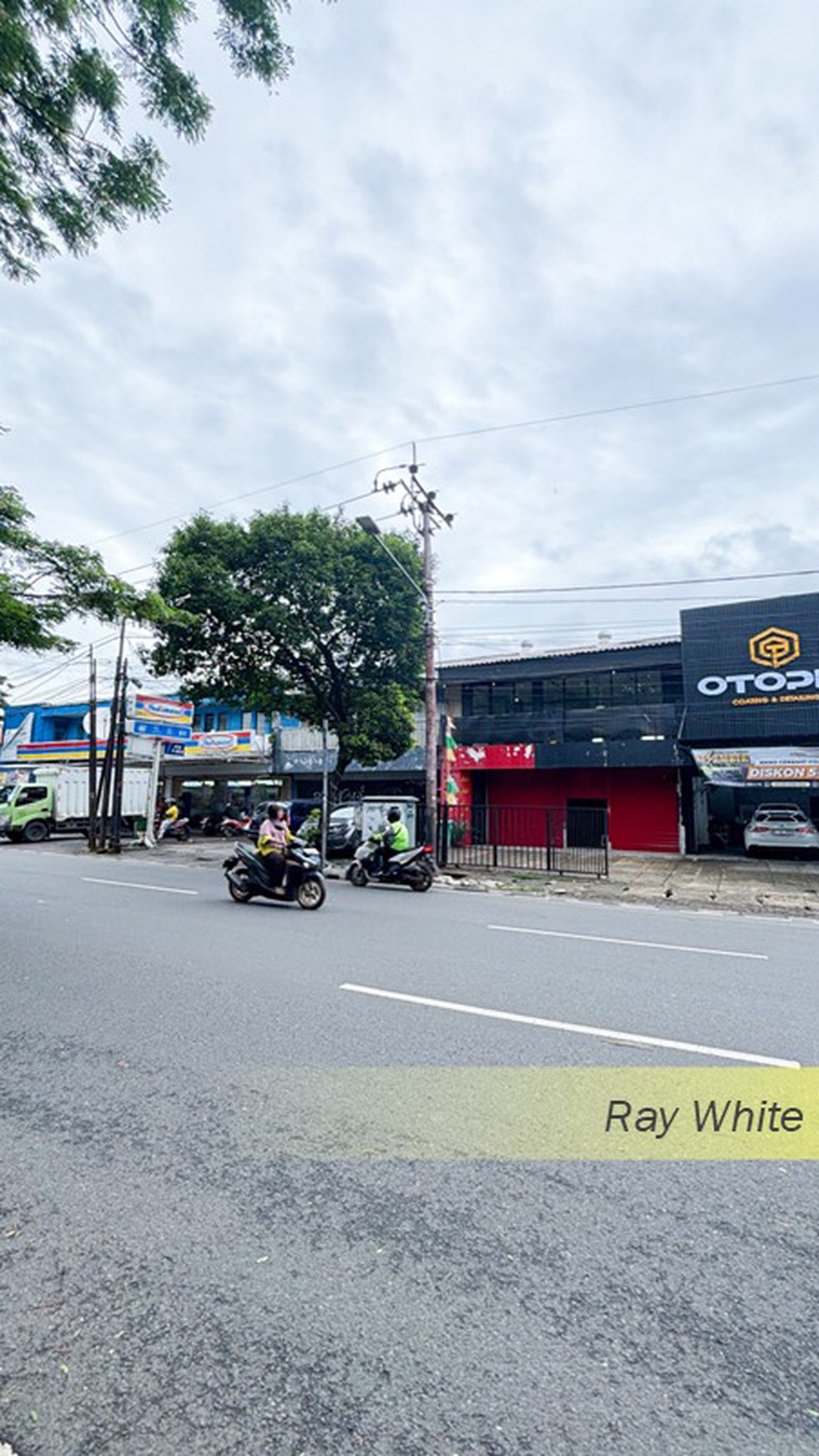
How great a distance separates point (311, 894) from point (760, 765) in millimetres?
13758

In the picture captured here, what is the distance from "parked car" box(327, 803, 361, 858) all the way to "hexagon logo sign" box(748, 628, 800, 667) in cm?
1149

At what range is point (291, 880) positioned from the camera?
35.2 feet

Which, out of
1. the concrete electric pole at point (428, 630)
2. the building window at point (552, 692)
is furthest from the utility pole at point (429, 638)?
the building window at point (552, 692)

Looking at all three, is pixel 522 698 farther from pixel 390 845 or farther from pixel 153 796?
pixel 390 845

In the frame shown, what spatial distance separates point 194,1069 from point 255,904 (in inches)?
280

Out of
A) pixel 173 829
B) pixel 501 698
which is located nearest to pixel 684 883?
pixel 501 698

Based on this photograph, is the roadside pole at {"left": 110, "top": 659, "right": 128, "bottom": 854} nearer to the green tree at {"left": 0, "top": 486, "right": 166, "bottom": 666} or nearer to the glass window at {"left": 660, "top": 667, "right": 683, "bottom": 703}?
the green tree at {"left": 0, "top": 486, "right": 166, "bottom": 666}

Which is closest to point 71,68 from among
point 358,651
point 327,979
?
point 327,979

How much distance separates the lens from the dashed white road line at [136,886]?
12437 millimetres

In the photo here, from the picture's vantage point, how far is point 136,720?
23.4 meters

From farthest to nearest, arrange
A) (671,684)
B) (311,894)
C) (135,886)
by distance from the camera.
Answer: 1. (671,684)
2. (135,886)
3. (311,894)

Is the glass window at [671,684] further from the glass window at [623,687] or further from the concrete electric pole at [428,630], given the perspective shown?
the concrete electric pole at [428,630]

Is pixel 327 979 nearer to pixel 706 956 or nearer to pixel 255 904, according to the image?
pixel 706 956

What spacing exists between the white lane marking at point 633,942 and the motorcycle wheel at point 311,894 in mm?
2672
